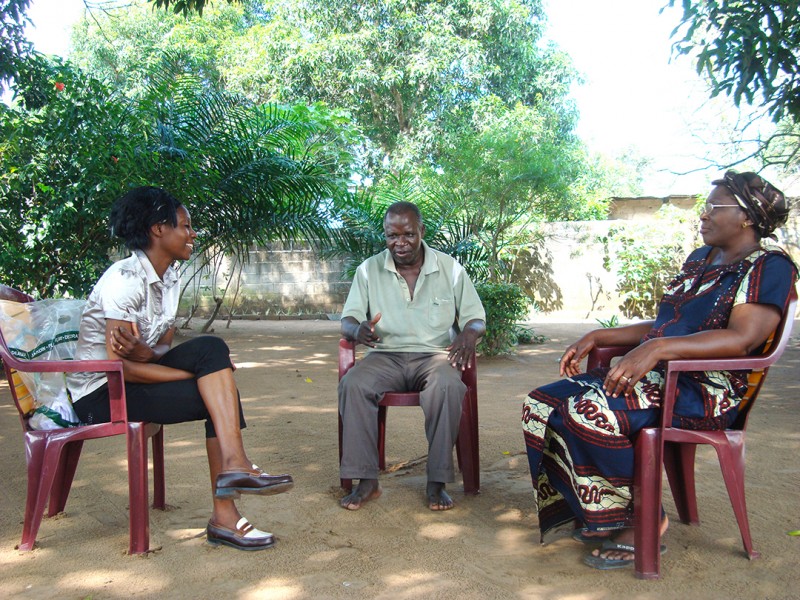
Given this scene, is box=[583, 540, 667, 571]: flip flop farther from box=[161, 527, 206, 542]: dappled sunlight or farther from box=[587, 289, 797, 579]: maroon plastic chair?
box=[161, 527, 206, 542]: dappled sunlight

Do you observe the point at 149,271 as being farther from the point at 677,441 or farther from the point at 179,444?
the point at 677,441

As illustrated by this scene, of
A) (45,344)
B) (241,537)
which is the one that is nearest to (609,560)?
(241,537)

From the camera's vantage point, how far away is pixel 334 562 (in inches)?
103

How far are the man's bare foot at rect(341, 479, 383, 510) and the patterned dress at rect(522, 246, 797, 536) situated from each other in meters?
0.82

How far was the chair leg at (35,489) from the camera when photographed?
271cm

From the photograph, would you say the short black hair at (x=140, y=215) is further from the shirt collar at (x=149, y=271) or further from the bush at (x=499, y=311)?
the bush at (x=499, y=311)

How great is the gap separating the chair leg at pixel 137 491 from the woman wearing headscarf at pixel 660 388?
1.41m

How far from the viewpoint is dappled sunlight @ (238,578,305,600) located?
2.37 metres

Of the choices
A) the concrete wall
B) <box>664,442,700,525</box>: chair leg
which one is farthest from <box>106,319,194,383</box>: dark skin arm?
the concrete wall

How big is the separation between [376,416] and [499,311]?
4749 millimetres

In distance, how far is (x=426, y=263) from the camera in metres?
3.75

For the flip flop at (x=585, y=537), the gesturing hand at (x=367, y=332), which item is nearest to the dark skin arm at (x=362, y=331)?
the gesturing hand at (x=367, y=332)

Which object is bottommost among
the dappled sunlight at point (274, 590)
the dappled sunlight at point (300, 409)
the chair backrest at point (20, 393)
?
the dappled sunlight at point (274, 590)

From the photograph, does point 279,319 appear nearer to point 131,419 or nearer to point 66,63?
point 66,63
